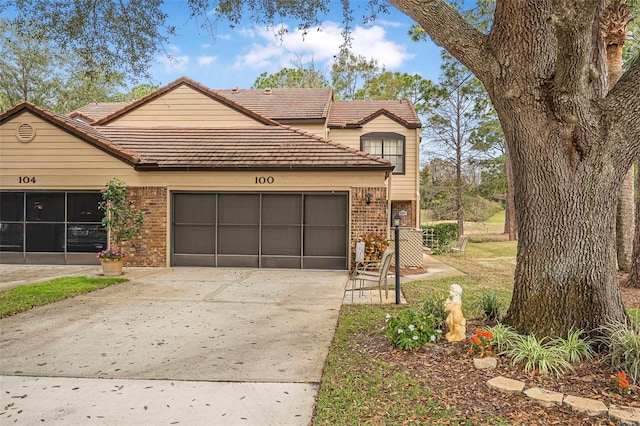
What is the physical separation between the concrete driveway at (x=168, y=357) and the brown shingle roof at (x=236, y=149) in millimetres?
4508

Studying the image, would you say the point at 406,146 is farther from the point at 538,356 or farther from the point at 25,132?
the point at 538,356

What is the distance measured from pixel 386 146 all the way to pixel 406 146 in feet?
2.84

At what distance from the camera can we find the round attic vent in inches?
496

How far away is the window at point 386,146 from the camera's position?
722 inches

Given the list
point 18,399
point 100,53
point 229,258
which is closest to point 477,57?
point 18,399

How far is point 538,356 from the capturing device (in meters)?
4.09

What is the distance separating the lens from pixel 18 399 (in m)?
A: 3.79

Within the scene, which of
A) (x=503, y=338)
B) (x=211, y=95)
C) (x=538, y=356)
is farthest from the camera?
(x=211, y=95)

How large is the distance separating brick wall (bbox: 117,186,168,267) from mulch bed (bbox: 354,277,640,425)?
927 cm

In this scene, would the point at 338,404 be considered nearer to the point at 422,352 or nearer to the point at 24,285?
the point at 422,352

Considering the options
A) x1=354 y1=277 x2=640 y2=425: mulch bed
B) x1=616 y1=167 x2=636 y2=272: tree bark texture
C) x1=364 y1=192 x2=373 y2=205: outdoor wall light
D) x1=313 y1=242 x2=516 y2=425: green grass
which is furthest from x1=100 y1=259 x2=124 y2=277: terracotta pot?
x1=616 y1=167 x2=636 y2=272: tree bark texture

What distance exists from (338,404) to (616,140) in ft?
12.5

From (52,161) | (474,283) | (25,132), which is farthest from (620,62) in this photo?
(25,132)

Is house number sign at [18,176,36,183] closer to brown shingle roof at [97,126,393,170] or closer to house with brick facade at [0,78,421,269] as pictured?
house with brick facade at [0,78,421,269]
